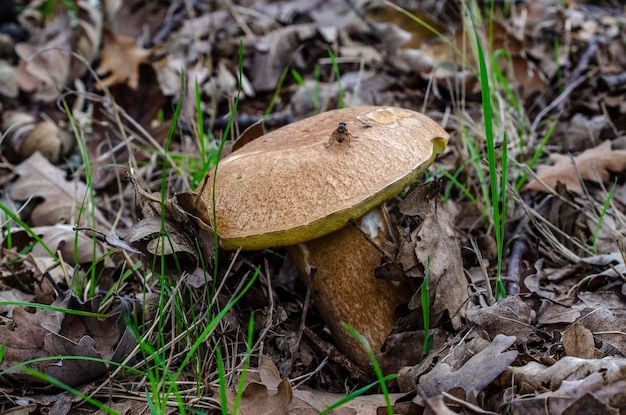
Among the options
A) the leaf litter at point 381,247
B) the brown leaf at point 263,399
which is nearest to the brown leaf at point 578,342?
the leaf litter at point 381,247

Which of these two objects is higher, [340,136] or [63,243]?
[340,136]

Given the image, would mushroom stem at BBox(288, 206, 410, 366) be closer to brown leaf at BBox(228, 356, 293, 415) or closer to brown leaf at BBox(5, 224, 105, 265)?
brown leaf at BBox(228, 356, 293, 415)

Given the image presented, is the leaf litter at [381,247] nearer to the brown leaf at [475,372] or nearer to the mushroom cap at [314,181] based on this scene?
the brown leaf at [475,372]

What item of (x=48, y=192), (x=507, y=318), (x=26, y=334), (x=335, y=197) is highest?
(x=335, y=197)

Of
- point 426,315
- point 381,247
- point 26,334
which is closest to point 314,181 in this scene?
point 381,247

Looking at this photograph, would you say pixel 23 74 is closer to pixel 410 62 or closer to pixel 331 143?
pixel 410 62

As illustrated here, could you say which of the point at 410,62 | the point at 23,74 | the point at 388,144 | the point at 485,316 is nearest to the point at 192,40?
the point at 23,74

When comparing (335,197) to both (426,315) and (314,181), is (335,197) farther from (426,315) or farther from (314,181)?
(426,315)
